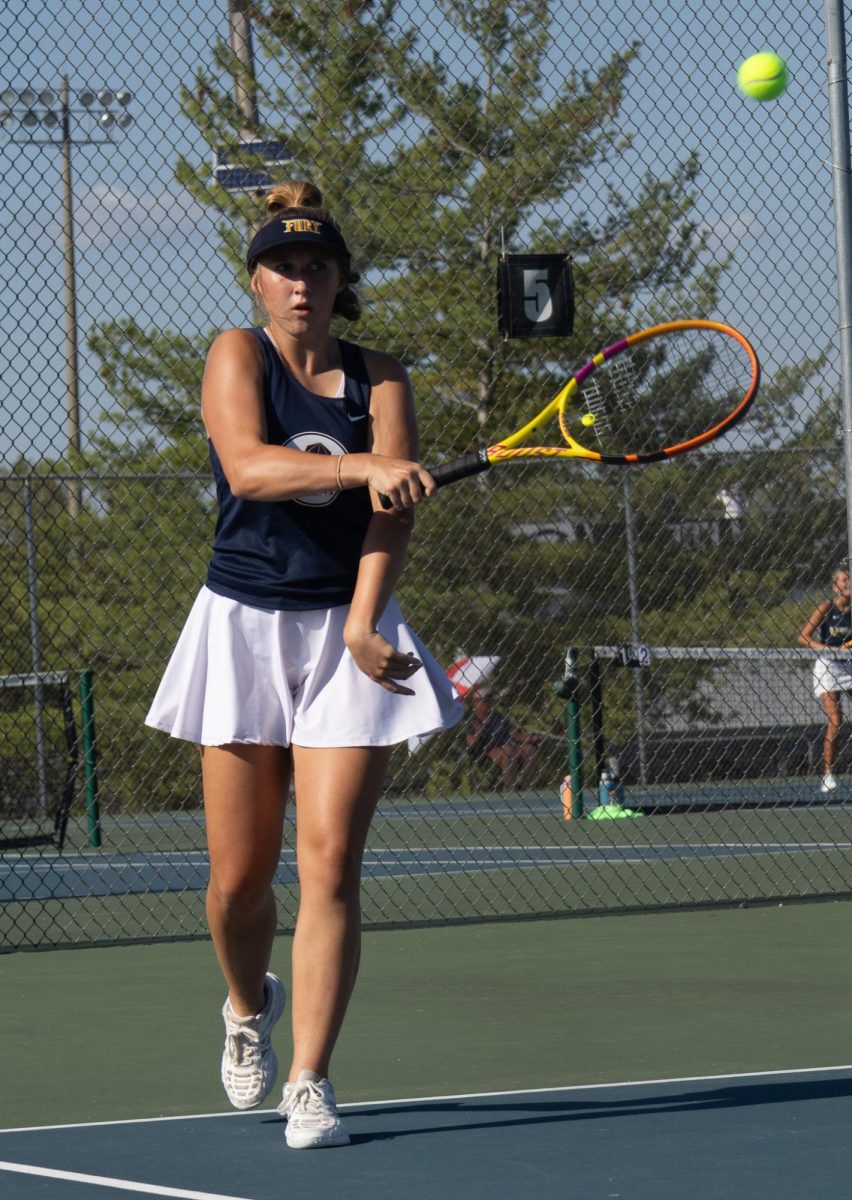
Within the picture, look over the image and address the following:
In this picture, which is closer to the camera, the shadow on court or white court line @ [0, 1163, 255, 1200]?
white court line @ [0, 1163, 255, 1200]

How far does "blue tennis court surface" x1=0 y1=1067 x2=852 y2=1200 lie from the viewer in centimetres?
350

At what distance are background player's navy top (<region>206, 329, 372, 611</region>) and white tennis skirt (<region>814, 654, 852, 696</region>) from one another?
26.3 ft

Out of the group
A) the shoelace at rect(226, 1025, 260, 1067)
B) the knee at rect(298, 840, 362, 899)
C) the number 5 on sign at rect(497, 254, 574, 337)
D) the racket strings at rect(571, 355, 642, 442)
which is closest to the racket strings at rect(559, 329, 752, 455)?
the racket strings at rect(571, 355, 642, 442)

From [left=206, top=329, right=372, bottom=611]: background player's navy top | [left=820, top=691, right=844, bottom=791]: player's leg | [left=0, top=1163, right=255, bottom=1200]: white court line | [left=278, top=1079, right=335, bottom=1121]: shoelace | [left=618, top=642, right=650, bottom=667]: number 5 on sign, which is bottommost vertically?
[left=820, top=691, right=844, bottom=791]: player's leg

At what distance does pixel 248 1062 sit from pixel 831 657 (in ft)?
26.2

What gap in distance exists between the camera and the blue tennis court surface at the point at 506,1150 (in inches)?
138

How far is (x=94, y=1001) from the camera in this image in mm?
5938

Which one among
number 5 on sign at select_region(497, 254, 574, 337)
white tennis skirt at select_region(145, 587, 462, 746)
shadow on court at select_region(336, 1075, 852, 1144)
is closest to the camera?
white tennis skirt at select_region(145, 587, 462, 746)

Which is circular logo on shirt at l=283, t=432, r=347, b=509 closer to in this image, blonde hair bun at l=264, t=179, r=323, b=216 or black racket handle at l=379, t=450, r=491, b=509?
black racket handle at l=379, t=450, r=491, b=509

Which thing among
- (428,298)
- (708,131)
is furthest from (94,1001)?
(428,298)

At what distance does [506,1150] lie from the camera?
3797 mm

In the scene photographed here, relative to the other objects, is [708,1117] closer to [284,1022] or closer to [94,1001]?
[284,1022]

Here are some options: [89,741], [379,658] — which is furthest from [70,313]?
[379,658]

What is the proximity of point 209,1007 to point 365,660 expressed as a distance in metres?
2.25
